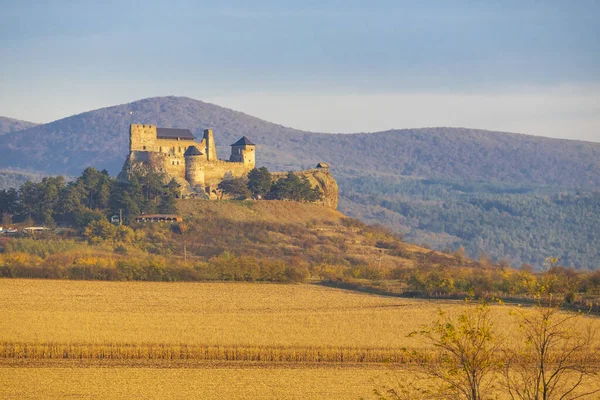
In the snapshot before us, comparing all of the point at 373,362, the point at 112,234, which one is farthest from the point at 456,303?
the point at 112,234

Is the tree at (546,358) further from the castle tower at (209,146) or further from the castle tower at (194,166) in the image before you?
the castle tower at (209,146)

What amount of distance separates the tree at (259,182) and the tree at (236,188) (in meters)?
0.70

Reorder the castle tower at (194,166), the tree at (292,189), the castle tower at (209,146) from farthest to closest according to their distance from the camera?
the castle tower at (209,146)
the tree at (292,189)
the castle tower at (194,166)

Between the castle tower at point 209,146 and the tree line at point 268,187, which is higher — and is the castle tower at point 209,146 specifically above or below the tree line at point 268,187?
above

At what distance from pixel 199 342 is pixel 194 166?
5325cm

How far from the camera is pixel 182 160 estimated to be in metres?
94.6

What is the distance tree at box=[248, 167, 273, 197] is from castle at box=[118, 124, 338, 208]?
9.24 feet

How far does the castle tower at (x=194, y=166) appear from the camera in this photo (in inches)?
3725

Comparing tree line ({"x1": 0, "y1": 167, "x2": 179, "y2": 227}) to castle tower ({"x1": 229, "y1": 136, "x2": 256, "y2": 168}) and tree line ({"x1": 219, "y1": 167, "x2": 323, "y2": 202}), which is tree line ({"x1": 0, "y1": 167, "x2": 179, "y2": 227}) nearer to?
tree line ({"x1": 219, "y1": 167, "x2": 323, "y2": 202})

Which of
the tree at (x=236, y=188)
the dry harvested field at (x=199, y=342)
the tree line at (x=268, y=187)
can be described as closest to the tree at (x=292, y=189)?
the tree line at (x=268, y=187)

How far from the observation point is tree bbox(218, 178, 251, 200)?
95.6 metres

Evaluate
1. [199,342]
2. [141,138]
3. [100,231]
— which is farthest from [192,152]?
[199,342]

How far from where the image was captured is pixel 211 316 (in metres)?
51.2

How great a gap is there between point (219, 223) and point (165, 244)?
305 inches
